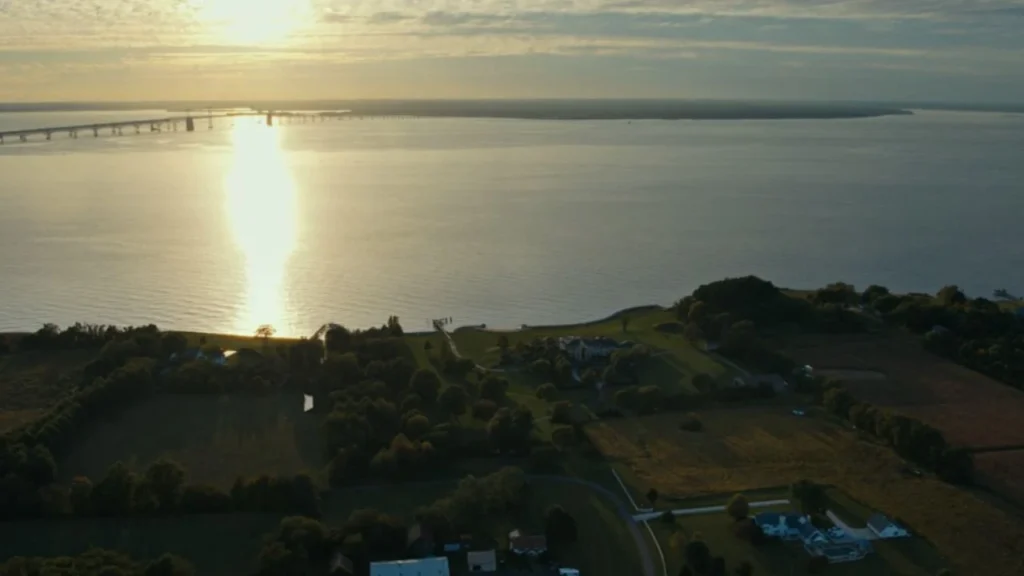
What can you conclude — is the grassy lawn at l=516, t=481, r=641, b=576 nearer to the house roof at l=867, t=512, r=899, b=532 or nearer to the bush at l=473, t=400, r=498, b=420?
the bush at l=473, t=400, r=498, b=420

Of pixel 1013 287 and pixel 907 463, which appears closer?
pixel 907 463

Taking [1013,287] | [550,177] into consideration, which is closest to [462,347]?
[1013,287]

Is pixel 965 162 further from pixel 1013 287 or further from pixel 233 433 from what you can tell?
pixel 233 433

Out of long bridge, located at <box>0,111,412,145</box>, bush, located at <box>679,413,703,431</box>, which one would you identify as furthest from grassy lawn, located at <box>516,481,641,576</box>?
long bridge, located at <box>0,111,412,145</box>

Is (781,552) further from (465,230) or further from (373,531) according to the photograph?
(465,230)

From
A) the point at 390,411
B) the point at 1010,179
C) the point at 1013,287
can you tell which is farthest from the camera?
the point at 1010,179

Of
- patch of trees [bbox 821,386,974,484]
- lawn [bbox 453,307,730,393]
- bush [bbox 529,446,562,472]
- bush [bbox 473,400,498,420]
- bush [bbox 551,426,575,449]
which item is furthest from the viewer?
lawn [bbox 453,307,730,393]
